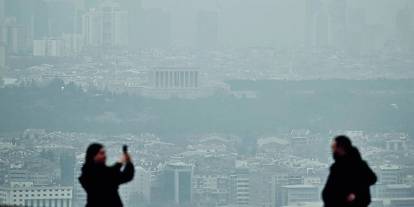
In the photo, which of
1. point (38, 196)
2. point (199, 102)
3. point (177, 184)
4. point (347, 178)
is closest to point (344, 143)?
point (347, 178)

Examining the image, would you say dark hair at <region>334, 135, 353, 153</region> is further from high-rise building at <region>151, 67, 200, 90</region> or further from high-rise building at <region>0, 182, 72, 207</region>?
high-rise building at <region>151, 67, 200, 90</region>

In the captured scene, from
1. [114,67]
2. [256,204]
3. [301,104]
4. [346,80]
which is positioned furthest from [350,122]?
[256,204]

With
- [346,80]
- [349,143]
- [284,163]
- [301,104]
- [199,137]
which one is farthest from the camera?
[346,80]

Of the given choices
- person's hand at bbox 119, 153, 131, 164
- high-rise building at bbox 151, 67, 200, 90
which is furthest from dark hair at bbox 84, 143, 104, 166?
high-rise building at bbox 151, 67, 200, 90

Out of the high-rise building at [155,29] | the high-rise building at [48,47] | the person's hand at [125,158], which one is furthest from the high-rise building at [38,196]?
the high-rise building at [155,29]

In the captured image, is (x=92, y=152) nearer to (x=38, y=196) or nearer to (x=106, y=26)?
(x=38, y=196)

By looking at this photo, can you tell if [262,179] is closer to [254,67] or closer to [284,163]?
[284,163]

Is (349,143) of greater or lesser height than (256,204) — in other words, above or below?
above

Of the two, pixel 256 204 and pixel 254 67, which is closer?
pixel 256 204
